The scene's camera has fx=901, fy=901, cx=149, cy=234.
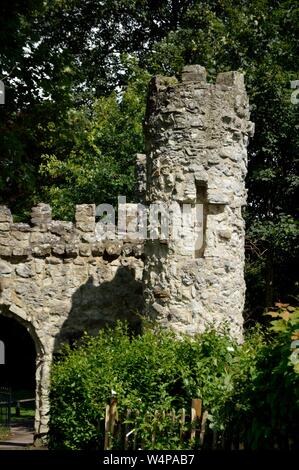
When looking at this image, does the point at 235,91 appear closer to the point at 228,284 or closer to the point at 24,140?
the point at 228,284

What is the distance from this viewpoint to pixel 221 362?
26.7ft

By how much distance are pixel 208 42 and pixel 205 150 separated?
35.7 ft

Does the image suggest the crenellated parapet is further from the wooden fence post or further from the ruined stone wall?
the wooden fence post

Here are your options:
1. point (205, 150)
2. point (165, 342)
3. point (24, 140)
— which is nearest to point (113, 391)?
point (165, 342)

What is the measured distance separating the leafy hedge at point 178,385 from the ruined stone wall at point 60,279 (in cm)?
322

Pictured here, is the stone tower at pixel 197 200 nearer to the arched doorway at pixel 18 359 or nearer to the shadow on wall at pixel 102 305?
the shadow on wall at pixel 102 305

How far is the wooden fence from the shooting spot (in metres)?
7.53

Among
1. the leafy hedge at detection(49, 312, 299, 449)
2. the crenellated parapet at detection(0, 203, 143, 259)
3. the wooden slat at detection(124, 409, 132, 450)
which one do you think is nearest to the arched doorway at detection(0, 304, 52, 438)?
the crenellated parapet at detection(0, 203, 143, 259)

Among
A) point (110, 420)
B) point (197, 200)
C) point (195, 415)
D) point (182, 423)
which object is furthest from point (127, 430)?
point (197, 200)

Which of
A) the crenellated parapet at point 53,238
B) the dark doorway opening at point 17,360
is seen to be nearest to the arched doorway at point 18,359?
the dark doorway opening at point 17,360

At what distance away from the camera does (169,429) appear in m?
7.86

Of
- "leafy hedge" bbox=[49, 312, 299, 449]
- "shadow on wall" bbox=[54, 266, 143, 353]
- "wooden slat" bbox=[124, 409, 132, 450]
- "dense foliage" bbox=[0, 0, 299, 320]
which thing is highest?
"dense foliage" bbox=[0, 0, 299, 320]

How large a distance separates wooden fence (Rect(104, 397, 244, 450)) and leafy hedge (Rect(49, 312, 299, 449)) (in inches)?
1.9
